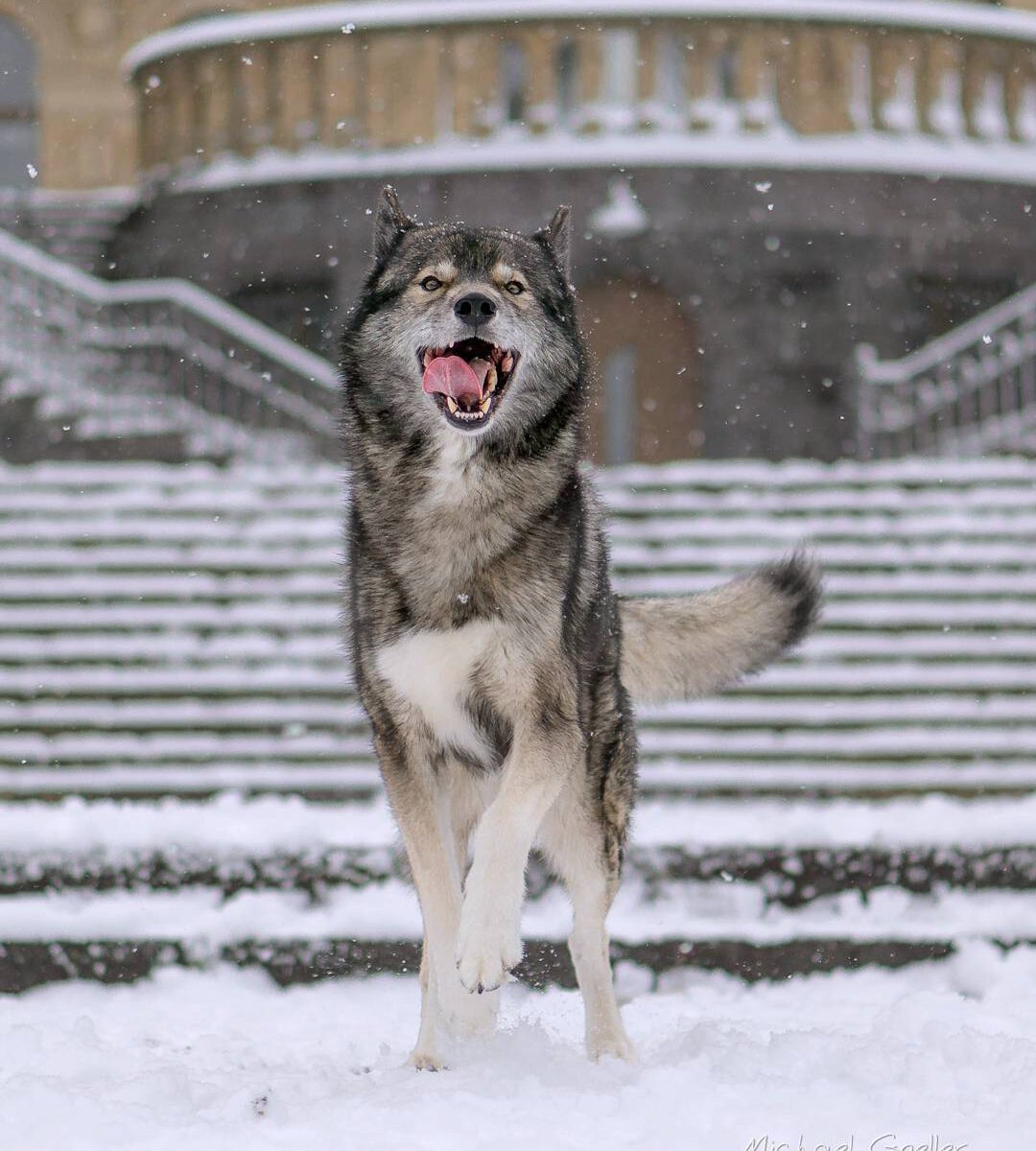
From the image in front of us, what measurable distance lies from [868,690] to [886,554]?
3.10ft

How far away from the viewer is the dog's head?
177 inches

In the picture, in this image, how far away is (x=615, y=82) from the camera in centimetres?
1583

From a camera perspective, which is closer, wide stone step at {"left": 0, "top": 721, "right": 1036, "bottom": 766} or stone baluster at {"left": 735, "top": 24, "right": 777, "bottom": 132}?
wide stone step at {"left": 0, "top": 721, "right": 1036, "bottom": 766}

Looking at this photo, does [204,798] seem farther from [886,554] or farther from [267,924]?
[886,554]

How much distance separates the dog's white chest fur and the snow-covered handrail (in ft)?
40.0

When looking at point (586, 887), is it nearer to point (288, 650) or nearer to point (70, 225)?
point (288, 650)

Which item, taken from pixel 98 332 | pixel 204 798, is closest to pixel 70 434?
pixel 98 332

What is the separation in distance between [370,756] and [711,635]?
3.85m

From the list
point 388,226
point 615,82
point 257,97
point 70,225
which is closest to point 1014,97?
point 615,82

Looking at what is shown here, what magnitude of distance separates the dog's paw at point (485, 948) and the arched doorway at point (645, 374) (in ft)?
40.3

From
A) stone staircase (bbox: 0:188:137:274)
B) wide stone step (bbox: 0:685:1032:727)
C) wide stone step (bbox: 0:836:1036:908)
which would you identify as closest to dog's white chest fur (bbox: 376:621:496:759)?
wide stone step (bbox: 0:836:1036:908)

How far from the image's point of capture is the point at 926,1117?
3.88 metres

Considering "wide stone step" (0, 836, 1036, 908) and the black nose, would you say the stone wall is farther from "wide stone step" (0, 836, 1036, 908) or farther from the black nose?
the black nose

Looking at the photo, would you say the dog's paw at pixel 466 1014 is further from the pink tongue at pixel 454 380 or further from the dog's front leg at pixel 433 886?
the pink tongue at pixel 454 380
